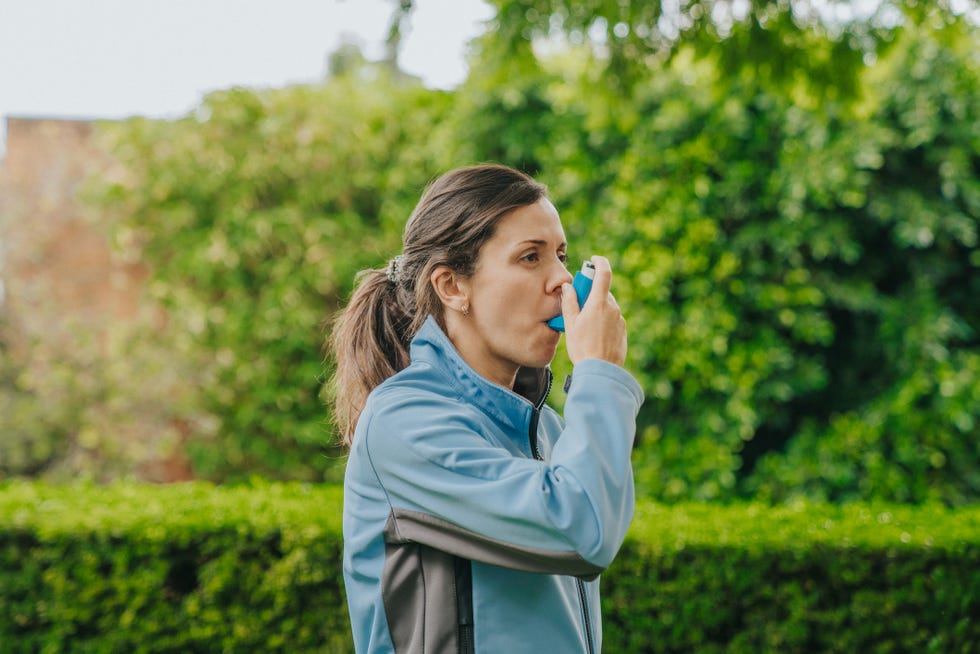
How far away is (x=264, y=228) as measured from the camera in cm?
855

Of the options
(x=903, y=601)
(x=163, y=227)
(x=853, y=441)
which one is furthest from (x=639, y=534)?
(x=163, y=227)

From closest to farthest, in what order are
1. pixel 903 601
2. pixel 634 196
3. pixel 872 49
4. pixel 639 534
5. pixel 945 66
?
pixel 903 601, pixel 639 534, pixel 872 49, pixel 945 66, pixel 634 196

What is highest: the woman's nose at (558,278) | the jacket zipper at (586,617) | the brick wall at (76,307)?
the woman's nose at (558,278)

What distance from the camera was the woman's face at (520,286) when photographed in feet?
5.82

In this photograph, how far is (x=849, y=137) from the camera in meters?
5.97

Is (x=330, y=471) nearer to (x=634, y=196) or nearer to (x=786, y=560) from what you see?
(x=634, y=196)

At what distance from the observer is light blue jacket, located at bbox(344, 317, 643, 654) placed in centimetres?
145

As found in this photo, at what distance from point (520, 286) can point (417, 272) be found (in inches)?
11.4

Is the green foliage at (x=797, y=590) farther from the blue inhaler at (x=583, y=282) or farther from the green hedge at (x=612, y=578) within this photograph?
the blue inhaler at (x=583, y=282)

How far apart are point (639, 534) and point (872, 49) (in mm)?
3077

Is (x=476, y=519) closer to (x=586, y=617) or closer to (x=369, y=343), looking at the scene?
(x=586, y=617)

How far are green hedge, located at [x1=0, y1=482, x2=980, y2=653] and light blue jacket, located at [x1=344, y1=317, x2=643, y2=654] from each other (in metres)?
2.26

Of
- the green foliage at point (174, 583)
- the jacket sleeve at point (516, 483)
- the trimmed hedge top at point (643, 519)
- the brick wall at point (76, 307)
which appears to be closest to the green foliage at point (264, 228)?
the brick wall at point (76, 307)

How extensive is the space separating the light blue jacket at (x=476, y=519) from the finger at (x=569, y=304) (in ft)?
0.38
